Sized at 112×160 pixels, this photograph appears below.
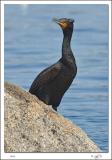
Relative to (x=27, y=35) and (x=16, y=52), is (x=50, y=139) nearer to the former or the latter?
(x=16, y=52)

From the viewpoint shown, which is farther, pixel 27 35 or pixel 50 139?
pixel 27 35

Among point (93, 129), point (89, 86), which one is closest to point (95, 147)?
point (93, 129)

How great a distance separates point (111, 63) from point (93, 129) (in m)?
3.18

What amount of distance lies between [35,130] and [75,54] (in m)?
10.7

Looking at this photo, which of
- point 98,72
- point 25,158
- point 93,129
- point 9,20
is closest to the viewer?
point 25,158

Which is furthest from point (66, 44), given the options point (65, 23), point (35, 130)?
point (35, 130)

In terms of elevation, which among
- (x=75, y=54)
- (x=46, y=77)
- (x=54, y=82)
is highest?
(x=46, y=77)

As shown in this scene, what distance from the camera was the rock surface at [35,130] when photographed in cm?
953

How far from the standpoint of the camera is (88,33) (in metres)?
25.6

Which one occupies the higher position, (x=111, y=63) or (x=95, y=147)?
(x=111, y=63)

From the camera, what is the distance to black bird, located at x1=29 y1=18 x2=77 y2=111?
441 inches

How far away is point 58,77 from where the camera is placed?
11406mm

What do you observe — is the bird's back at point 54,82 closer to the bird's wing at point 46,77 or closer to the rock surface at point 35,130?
the bird's wing at point 46,77

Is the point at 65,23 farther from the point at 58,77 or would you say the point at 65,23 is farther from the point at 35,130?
the point at 35,130
